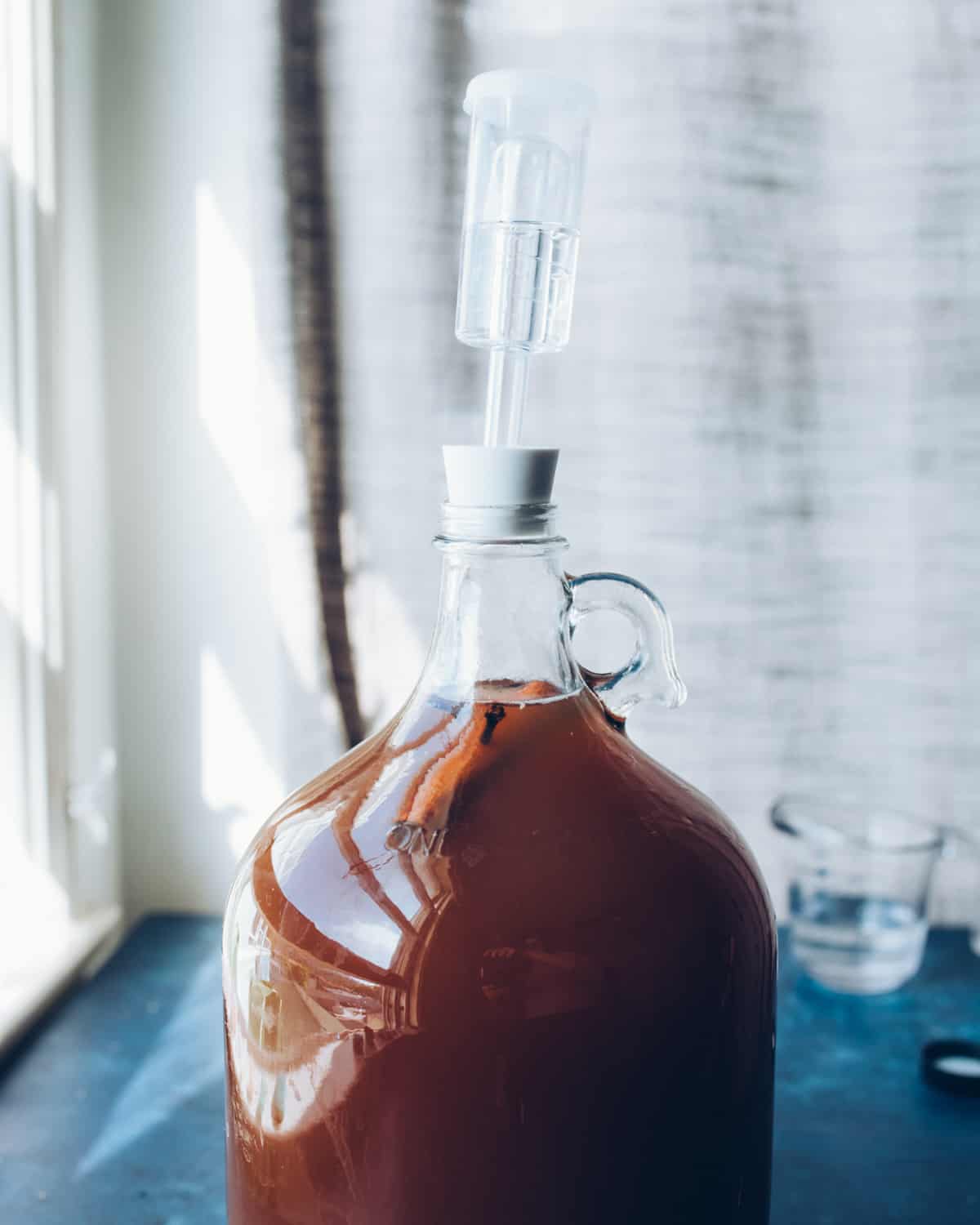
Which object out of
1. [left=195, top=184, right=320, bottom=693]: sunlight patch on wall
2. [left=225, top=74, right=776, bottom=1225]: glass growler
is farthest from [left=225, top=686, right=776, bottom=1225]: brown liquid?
[left=195, top=184, right=320, bottom=693]: sunlight patch on wall

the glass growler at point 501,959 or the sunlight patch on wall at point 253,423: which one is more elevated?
the sunlight patch on wall at point 253,423

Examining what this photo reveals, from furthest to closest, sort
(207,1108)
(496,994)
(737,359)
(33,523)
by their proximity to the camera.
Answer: (737,359) → (33,523) → (207,1108) → (496,994)

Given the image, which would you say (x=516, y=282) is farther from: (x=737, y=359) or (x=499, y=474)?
(x=737, y=359)

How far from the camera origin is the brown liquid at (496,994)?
383 millimetres

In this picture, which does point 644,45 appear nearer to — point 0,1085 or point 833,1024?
point 833,1024

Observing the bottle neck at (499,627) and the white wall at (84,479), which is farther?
the white wall at (84,479)

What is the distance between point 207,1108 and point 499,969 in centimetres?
38

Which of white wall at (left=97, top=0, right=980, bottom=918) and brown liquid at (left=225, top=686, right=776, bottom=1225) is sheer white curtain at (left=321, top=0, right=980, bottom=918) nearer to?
white wall at (left=97, top=0, right=980, bottom=918)

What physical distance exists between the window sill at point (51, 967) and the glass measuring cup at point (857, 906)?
0.52 meters

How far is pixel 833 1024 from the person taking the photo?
80cm

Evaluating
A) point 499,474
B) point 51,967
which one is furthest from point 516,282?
point 51,967

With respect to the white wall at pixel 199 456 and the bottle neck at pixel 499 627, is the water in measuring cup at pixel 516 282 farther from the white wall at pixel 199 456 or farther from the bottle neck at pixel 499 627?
the white wall at pixel 199 456

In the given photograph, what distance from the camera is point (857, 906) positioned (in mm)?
879

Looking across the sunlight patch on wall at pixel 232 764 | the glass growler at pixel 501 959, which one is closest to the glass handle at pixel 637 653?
the glass growler at pixel 501 959
